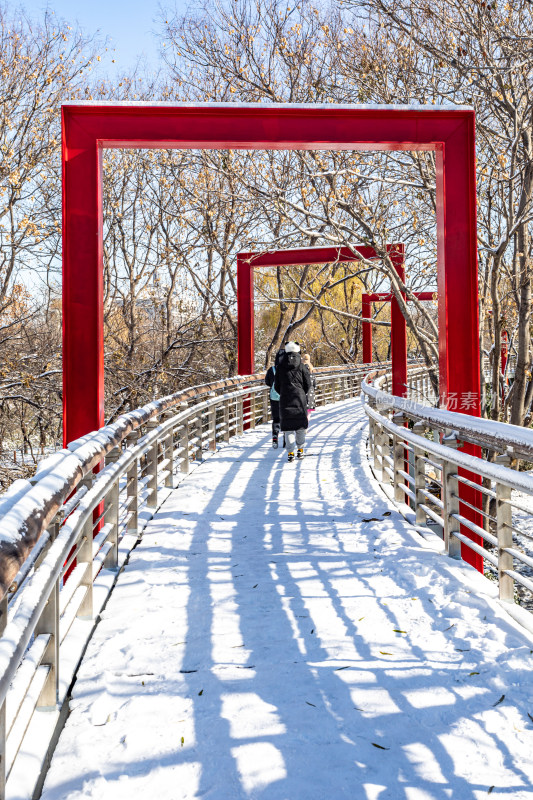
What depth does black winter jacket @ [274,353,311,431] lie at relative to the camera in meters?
10.7

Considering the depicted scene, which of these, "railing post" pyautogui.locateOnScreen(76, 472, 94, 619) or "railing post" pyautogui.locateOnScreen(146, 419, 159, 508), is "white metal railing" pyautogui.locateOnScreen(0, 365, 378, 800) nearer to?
"railing post" pyautogui.locateOnScreen(76, 472, 94, 619)

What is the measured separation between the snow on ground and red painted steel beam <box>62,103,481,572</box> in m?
1.95

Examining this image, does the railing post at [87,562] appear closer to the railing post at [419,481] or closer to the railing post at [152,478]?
the railing post at [152,478]

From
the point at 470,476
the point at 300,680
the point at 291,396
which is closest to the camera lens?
the point at 300,680

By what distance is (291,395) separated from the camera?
10.8m

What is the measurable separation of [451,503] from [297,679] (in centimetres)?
235

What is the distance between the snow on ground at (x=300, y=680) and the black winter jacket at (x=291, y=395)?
16.0 feet

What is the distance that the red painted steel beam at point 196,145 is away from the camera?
636 cm

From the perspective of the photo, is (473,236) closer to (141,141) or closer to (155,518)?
(141,141)

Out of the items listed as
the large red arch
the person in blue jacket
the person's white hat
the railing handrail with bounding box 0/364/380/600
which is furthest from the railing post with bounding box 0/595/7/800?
the person in blue jacket

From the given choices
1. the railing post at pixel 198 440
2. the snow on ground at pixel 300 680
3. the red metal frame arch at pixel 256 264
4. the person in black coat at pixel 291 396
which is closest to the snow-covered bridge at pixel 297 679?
the snow on ground at pixel 300 680

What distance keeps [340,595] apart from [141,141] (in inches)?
178

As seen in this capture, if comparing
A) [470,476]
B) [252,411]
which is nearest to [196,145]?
[470,476]

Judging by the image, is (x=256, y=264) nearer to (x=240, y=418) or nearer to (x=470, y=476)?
(x=240, y=418)
